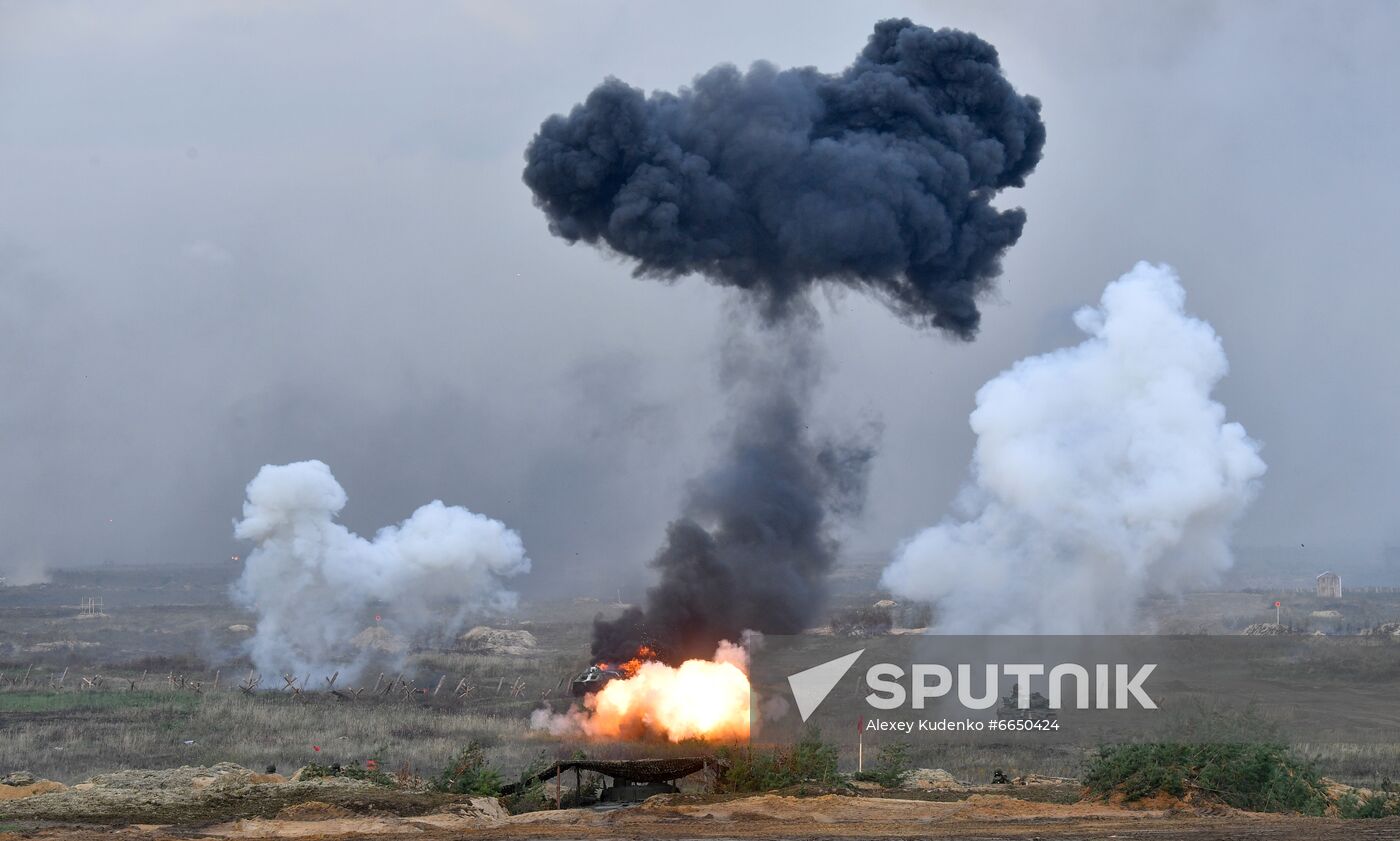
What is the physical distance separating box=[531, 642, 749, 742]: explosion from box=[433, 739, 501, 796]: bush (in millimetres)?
14731

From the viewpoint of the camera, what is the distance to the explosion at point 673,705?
5491 centimetres

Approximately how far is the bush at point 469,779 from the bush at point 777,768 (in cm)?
603

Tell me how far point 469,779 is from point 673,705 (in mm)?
17446

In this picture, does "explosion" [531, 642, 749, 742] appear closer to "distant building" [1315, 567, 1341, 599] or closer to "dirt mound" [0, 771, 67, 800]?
"dirt mound" [0, 771, 67, 800]

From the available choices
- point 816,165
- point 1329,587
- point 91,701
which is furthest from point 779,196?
point 1329,587

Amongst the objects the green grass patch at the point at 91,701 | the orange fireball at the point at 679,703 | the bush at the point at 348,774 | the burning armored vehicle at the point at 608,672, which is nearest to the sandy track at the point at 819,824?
the bush at the point at 348,774

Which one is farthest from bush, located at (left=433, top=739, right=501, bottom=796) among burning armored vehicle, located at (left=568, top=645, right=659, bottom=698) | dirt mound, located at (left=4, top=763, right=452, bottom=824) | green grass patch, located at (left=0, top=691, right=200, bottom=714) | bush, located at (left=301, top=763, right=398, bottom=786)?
green grass patch, located at (left=0, top=691, right=200, bottom=714)

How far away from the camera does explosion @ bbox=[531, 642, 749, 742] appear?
54906 millimetres

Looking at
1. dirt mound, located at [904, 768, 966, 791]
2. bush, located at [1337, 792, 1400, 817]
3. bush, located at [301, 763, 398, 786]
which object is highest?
bush, located at [1337, 792, 1400, 817]

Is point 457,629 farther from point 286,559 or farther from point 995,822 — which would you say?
point 995,822

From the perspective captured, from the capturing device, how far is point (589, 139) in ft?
206

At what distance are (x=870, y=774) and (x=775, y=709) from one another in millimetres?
16258

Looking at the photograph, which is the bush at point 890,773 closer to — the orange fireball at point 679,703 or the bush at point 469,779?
the orange fireball at point 679,703

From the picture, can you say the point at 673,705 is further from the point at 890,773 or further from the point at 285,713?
the point at 285,713
